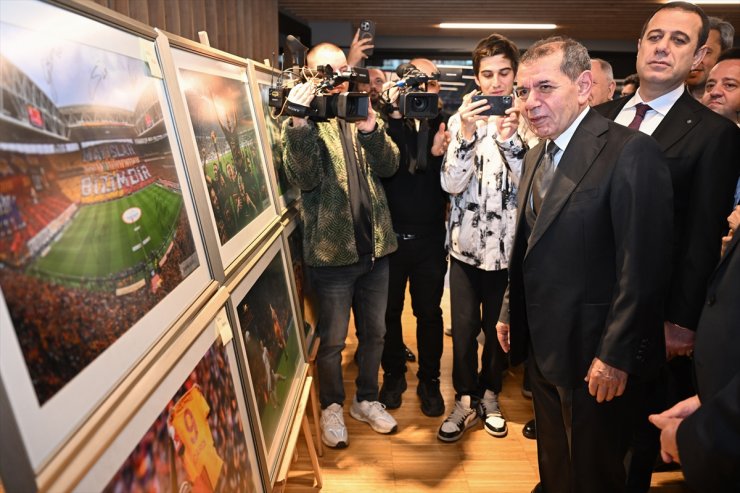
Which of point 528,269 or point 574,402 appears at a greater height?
point 528,269

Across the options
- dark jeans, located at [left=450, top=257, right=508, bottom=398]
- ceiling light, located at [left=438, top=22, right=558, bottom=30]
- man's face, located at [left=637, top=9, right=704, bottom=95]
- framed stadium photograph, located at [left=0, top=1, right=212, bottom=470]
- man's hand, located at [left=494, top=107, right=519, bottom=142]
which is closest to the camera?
framed stadium photograph, located at [left=0, top=1, right=212, bottom=470]

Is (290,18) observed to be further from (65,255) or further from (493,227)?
(65,255)

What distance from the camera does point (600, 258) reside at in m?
1.51

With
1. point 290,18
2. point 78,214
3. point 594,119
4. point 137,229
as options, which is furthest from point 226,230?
point 290,18

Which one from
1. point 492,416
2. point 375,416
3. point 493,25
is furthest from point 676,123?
point 493,25

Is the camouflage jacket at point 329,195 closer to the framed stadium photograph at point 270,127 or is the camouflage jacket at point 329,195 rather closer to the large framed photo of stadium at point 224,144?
the framed stadium photograph at point 270,127

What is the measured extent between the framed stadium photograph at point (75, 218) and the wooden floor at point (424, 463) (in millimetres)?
1536

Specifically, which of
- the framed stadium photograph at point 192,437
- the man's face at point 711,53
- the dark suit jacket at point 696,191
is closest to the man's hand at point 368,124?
the dark suit jacket at point 696,191

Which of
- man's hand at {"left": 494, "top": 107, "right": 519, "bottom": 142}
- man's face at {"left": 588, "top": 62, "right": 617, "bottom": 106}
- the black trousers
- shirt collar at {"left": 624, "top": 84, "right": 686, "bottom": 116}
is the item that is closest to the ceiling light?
man's face at {"left": 588, "top": 62, "right": 617, "bottom": 106}

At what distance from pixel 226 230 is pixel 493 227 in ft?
4.44

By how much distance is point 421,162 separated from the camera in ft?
8.11

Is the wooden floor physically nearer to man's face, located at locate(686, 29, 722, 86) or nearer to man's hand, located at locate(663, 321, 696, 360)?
man's hand, located at locate(663, 321, 696, 360)

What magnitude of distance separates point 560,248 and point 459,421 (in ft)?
4.43

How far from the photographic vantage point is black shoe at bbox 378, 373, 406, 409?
2793 mm
